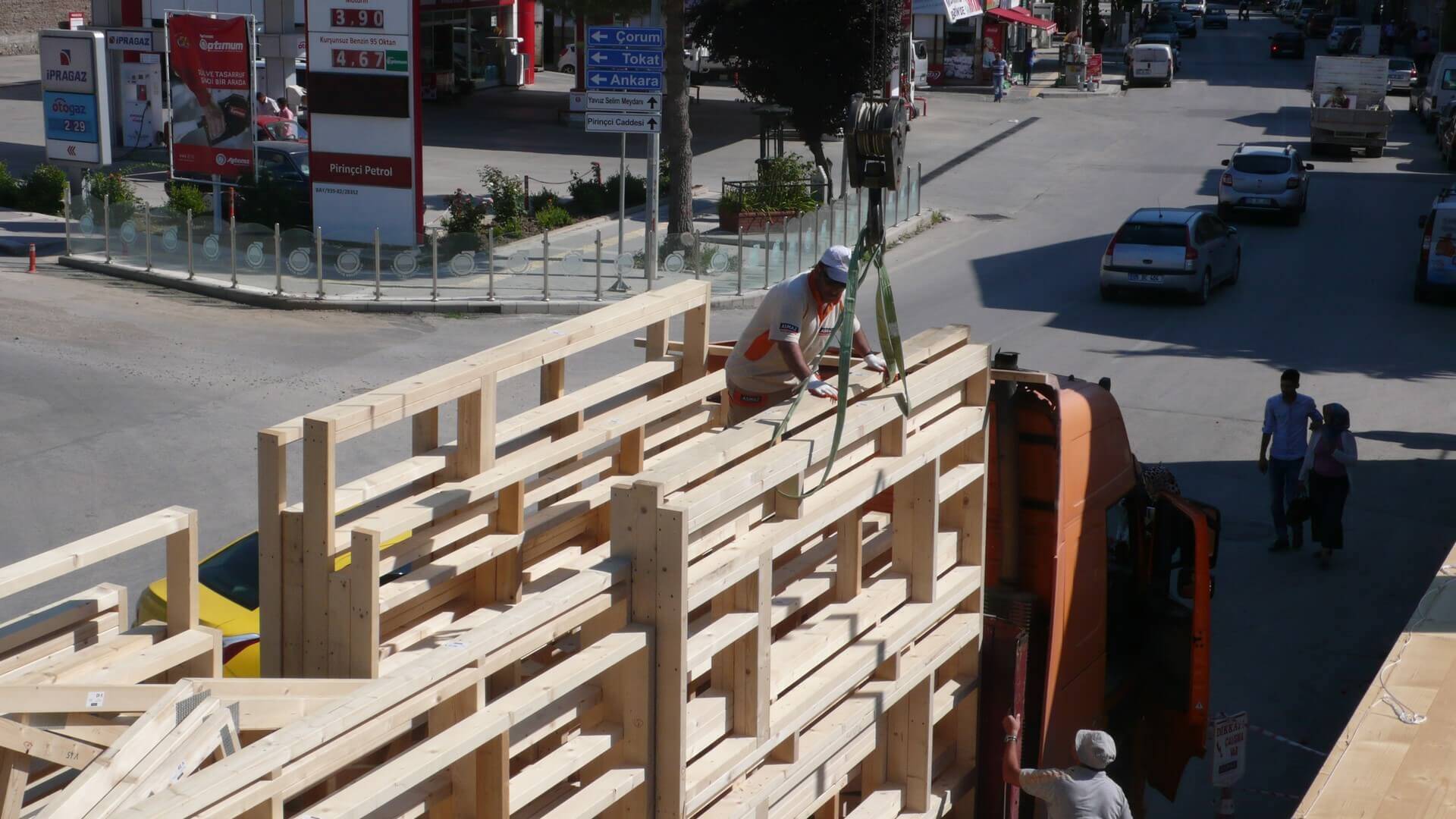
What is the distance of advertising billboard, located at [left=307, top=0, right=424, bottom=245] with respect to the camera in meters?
24.8

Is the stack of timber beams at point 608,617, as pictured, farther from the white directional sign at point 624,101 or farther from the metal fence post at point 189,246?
the metal fence post at point 189,246

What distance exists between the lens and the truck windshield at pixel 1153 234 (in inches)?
934

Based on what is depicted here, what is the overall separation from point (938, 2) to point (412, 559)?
44598mm

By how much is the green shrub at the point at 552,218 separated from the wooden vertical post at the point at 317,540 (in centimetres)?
2248

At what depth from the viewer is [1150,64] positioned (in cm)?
5669

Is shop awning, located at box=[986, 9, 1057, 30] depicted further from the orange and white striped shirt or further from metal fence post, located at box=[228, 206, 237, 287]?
the orange and white striped shirt

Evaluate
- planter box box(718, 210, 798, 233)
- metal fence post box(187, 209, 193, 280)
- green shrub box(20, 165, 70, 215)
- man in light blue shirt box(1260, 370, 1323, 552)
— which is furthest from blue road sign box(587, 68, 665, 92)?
man in light blue shirt box(1260, 370, 1323, 552)

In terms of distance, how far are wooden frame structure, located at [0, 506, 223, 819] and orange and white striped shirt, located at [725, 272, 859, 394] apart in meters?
2.78

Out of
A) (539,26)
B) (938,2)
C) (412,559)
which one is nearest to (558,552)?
(412,559)

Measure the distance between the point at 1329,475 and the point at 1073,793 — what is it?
25.0 feet

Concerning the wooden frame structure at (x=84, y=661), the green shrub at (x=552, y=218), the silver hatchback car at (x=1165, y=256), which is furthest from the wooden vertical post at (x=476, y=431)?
the green shrub at (x=552, y=218)

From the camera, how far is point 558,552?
6.30m

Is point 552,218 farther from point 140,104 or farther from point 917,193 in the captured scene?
point 140,104

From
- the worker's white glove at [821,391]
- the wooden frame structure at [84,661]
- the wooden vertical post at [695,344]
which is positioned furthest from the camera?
the wooden vertical post at [695,344]
